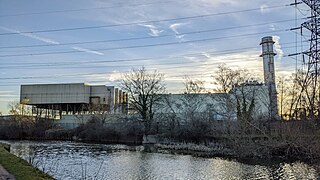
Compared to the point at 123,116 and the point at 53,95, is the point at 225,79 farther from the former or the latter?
the point at 53,95

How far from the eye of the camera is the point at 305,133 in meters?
21.7

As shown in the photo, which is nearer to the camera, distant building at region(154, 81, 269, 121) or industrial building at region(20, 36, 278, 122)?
distant building at region(154, 81, 269, 121)

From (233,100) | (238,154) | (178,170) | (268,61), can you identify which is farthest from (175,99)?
(178,170)

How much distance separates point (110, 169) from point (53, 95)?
5734 centimetres

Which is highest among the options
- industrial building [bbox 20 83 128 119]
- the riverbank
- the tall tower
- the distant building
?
the tall tower

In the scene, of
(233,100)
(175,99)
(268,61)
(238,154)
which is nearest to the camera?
(238,154)

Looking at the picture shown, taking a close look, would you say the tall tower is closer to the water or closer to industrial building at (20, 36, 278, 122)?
industrial building at (20, 36, 278, 122)

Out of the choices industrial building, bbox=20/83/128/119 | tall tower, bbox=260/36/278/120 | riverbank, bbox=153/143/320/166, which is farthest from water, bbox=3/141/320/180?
industrial building, bbox=20/83/128/119

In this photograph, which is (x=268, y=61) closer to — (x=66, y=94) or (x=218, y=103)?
(x=218, y=103)

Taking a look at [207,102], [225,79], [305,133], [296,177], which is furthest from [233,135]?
[207,102]

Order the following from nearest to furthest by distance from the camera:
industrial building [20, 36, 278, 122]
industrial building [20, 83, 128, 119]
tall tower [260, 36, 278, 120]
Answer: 1. industrial building [20, 36, 278, 122]
2. tall tower [260, 36, 278, 120]
3. industrial building [20, 83, 128, 119]

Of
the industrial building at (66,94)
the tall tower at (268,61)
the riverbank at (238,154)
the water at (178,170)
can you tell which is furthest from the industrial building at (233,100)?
the industrial building at (66,94)

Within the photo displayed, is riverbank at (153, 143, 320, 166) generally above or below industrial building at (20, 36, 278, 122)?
below

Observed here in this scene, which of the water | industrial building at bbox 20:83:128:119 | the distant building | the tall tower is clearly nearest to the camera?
the water
